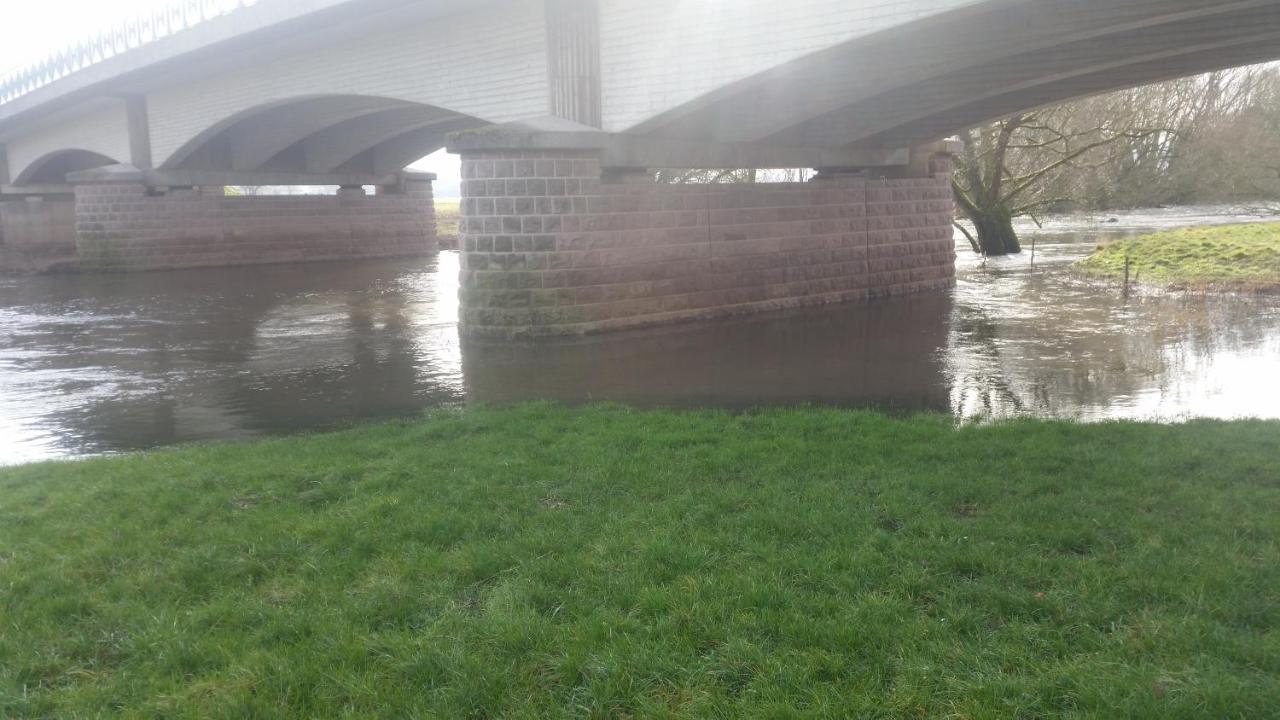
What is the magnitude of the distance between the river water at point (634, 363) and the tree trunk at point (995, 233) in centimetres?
854

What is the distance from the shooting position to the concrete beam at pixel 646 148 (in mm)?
14336

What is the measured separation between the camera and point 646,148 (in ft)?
51.5

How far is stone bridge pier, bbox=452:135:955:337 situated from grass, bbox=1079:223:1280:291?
5.62 metres

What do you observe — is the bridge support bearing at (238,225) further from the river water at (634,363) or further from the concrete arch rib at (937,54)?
the concrete arch rib at (937,54)

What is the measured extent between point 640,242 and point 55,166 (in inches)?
1382

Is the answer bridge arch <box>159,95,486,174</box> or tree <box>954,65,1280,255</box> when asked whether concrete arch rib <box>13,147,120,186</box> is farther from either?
tree <box>954,65,1280,255</box>

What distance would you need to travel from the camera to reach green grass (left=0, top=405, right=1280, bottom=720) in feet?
12.1

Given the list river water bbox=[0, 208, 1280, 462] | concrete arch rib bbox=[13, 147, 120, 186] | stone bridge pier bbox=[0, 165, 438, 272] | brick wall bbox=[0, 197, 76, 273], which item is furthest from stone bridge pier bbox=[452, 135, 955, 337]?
brick wall bbox=[0, 197, 76, 273]

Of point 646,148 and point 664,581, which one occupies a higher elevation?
point 646,148

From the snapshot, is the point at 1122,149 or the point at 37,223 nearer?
the point at 1122,149

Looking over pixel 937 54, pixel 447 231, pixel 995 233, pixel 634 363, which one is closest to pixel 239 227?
pixel 447 231

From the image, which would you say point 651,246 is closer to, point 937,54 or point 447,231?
point 937,54

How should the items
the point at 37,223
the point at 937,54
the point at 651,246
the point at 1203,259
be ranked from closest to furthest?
the point at 937,54
the point at 651,246
the point at 1203,259
the point at 37,223

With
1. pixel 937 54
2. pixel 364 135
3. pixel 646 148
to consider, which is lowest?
pixel 646 148
